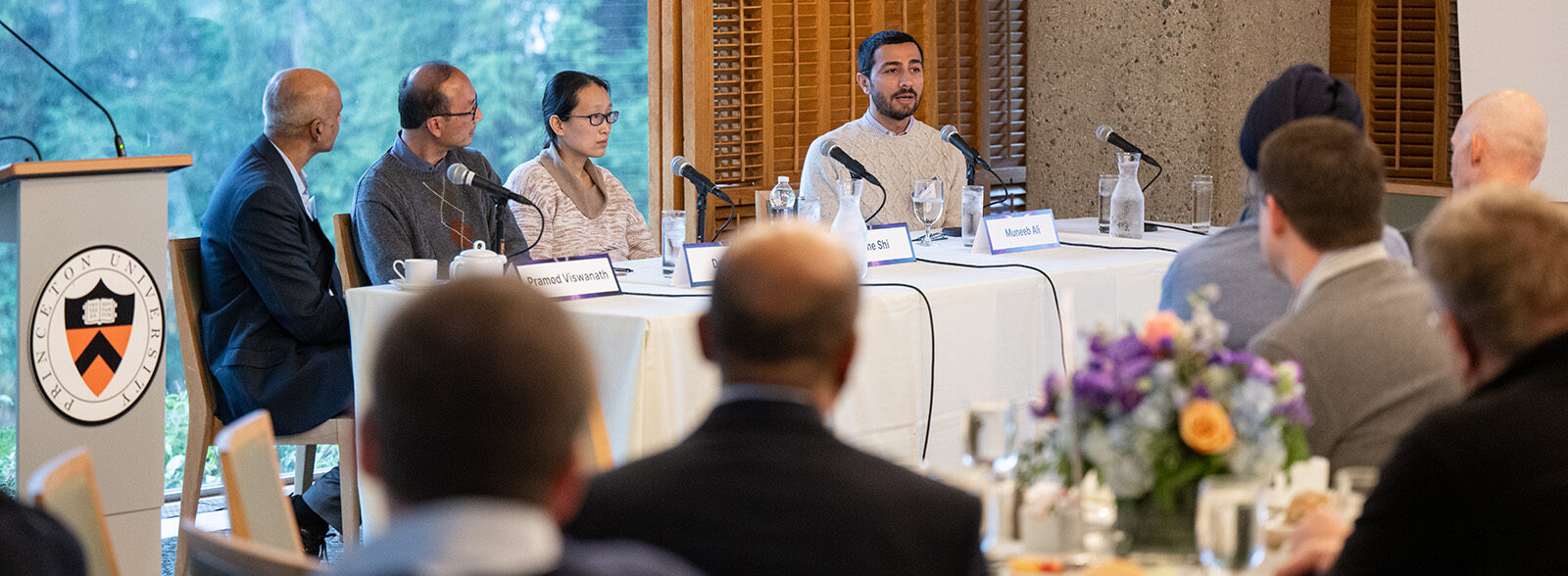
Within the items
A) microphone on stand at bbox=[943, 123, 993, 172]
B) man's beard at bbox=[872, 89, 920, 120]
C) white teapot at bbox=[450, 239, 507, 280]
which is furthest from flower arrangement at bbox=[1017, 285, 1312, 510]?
man's beard at bbox=[872, 89, 920, 120]

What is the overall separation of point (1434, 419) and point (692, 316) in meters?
1.70

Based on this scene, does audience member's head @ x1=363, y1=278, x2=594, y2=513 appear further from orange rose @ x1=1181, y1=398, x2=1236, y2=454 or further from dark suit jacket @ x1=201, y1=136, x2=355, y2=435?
dark suit jacket @ x1=201, y1=136, x2=355, y2=435

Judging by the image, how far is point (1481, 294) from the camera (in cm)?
144

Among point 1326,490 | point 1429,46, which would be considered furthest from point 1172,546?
point 1429,46

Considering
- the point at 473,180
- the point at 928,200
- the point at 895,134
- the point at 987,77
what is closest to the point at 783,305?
the point at 473,180

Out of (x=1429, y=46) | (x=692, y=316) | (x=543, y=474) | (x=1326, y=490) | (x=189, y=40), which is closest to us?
(x=543, y=474)

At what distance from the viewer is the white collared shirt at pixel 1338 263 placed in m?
1.97

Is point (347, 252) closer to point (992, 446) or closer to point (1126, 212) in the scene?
point (1126, 212)

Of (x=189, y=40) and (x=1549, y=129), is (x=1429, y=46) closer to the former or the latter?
(x=1549, y=129)

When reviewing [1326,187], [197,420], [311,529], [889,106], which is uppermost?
[889,106]

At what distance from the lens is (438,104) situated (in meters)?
3.89

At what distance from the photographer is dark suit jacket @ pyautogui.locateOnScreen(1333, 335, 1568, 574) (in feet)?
4.40

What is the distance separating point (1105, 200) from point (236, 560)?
3.39 metres

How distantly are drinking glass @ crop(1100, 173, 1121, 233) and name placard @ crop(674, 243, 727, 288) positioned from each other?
149cm
